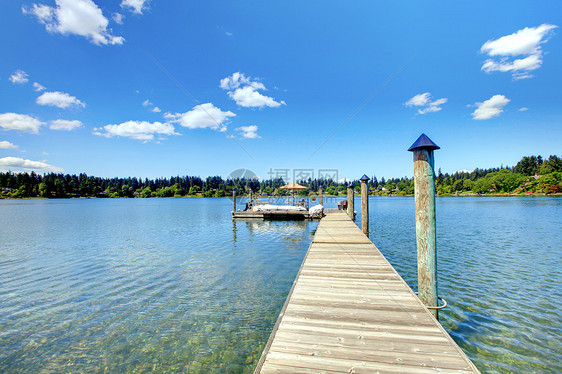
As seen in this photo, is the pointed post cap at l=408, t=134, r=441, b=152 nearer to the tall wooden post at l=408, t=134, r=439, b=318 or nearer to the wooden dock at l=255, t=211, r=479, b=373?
the tall wooden post at l=408, t=134, r=439, b=318

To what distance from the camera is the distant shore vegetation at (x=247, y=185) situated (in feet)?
366

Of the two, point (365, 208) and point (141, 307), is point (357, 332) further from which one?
point (365, 208)

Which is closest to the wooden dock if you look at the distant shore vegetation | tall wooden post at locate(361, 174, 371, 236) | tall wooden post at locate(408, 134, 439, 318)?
tall wooden post at locate(408, 134, 439, 318)

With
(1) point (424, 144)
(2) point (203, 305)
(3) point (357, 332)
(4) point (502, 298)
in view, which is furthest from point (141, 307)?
(4) point (502, 298)

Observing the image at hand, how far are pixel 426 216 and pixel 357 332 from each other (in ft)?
10.1

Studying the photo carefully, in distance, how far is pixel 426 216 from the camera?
5.24 m

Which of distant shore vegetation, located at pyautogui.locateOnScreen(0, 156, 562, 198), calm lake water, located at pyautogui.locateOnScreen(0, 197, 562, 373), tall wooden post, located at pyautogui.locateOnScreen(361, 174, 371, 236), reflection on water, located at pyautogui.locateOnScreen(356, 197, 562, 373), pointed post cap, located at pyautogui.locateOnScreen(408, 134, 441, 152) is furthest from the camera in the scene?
distant shore vegetation, located at pyautogui.locateOnScreen(0, 156, 562, 198)

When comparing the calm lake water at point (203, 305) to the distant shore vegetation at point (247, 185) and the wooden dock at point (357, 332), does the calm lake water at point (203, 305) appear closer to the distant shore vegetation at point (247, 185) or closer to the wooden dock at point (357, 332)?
the wooden dock at point (357, 332)

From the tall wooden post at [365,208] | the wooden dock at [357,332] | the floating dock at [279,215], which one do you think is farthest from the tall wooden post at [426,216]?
the floating dock at [279,215]

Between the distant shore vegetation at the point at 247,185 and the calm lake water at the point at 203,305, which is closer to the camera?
the calm lake water at the point at 203,305

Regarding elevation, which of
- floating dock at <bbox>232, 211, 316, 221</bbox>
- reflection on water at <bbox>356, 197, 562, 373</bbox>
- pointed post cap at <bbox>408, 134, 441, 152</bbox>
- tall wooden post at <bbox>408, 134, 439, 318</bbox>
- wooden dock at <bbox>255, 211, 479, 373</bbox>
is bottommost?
reflection on water at <bbox>356, 197, 562, 373</bbox>

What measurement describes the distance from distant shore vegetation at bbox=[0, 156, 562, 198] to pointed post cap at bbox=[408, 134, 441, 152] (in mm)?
92002

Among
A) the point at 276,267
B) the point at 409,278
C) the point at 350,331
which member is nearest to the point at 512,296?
the point at 409,278

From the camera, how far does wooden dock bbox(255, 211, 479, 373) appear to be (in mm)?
2918
